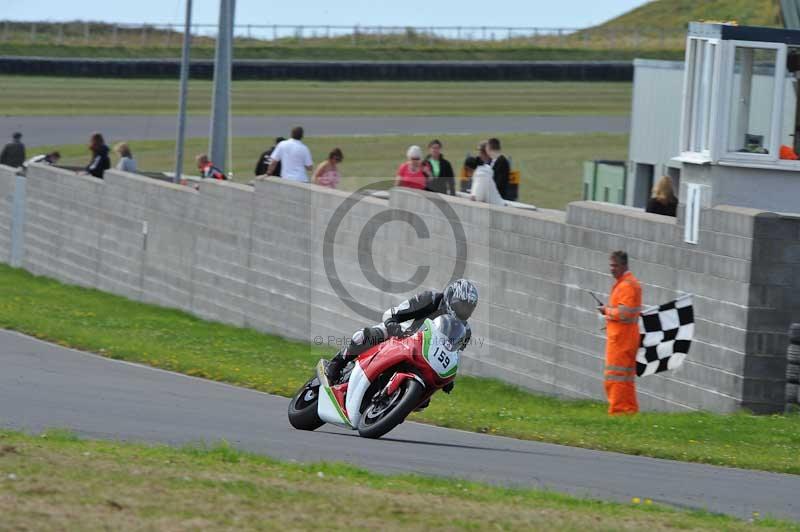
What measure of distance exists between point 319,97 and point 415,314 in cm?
4260

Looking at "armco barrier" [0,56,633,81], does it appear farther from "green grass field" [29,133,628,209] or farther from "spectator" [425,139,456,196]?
"spectator" [425,139,456,196]

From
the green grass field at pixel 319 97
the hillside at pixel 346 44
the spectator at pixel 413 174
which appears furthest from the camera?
the hillside at pixel 346 44

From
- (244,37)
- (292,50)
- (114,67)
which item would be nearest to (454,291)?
(114,67)

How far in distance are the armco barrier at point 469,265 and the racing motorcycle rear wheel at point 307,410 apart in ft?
14.4

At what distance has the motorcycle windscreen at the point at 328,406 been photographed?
11.7 metres

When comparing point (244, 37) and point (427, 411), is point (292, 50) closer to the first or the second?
point (244, 37)

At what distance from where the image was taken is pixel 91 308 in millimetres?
25266

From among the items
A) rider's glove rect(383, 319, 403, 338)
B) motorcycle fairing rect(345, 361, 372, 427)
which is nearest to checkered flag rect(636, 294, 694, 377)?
rider's glove rect(383, 319, 403, 338)

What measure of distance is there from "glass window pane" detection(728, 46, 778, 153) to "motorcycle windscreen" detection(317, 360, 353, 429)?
246 inches

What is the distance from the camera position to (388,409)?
11.3 m

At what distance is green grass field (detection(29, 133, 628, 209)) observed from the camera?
39844 millimetres

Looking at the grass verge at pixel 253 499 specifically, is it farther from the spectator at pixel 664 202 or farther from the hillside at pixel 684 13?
the hillside at pixel 684 13

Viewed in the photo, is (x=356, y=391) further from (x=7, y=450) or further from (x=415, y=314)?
(x=7, y=450)

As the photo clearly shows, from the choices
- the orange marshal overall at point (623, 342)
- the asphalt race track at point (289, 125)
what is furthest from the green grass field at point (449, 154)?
the orange marshal overall at point (623, 342)
